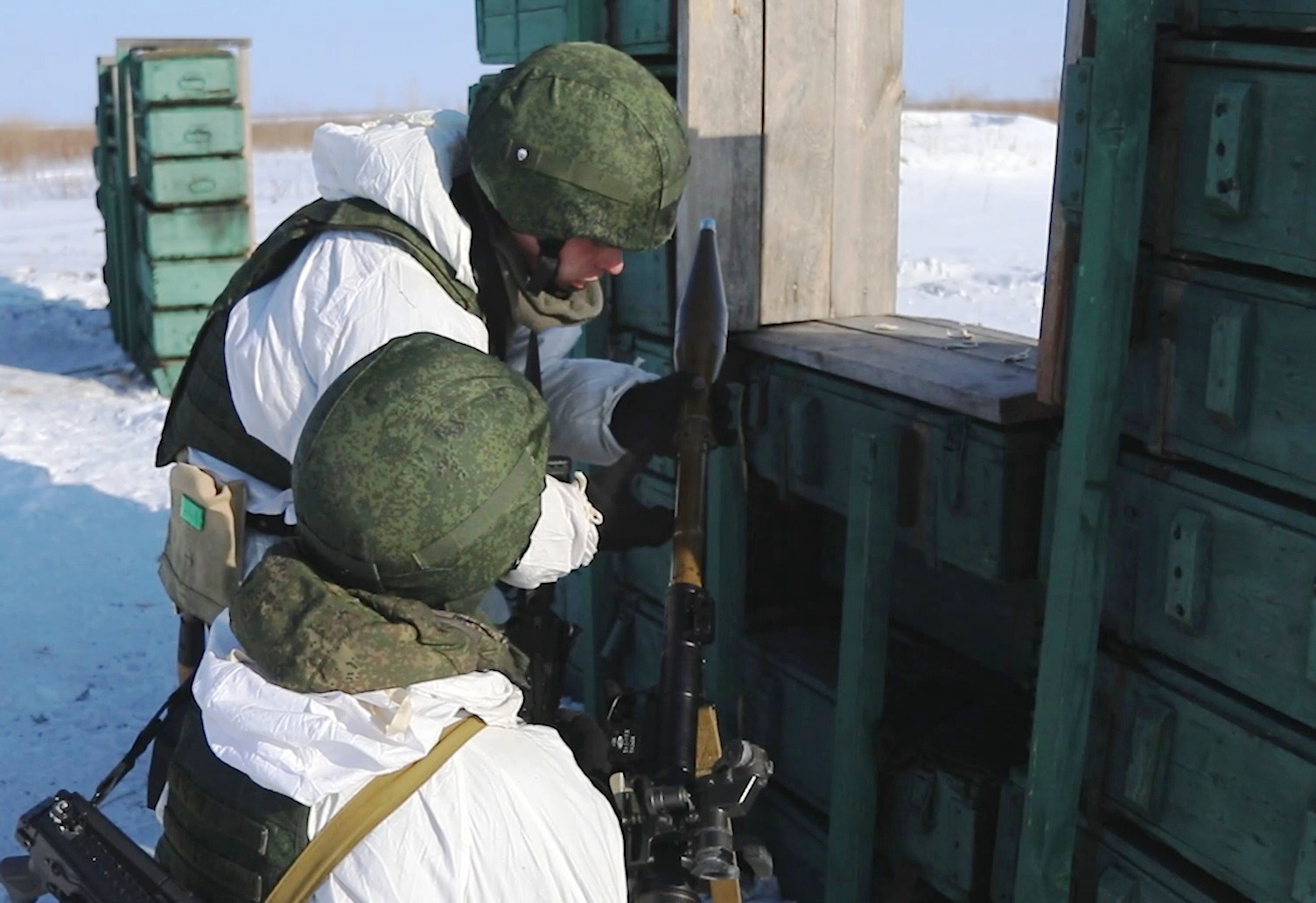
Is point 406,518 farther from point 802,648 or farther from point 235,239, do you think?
point 235,239

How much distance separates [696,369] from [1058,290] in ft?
3.03

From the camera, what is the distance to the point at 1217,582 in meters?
2.31

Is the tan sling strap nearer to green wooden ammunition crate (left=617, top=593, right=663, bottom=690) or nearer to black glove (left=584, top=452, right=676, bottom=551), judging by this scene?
black glove (left=584, top=452, right=676, bottom=551)

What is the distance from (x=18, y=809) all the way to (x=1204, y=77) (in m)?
3.79

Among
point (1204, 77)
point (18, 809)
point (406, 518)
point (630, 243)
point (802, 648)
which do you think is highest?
point (1204, 77)

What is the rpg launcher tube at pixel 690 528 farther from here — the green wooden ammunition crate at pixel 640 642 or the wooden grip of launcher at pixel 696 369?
the green wooden ammunition crate at pixel 640 642

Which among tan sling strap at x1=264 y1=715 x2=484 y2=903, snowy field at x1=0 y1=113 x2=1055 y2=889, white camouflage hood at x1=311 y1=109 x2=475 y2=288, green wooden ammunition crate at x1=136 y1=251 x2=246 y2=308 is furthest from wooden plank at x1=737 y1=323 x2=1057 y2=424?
green wooden ammunition crate at x1=136 y1=251 x2=246 y2=308

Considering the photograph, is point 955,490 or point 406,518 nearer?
point 406,518

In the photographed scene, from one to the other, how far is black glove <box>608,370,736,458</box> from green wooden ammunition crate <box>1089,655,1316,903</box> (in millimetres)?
Result: 1048

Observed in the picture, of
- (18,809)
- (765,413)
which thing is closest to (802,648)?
(765,413)

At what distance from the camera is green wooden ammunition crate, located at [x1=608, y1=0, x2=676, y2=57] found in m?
3.65

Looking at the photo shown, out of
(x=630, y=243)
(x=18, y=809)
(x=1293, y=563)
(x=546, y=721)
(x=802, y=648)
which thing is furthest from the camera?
(x=18, y=809)

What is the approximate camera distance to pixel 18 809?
421 centimetres

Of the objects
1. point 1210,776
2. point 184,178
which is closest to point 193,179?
point 184,178
